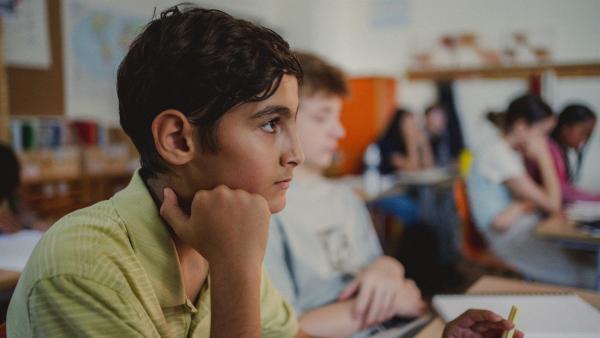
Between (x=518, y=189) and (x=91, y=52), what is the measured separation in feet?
10.2

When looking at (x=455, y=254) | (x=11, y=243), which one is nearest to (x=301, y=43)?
(x=455, y=254)

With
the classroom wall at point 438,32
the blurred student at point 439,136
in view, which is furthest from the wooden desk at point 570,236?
the blurred student at point 439,136

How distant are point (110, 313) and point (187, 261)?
0.18 metres

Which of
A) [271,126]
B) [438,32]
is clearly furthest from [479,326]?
[438,32]

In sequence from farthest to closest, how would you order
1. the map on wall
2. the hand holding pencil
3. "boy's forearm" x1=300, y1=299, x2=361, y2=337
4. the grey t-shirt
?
the map on wall, the grey t-shirt, "boy's forearm" x1=300, y1=299, x2=361, y2=337, the hand holding pencil

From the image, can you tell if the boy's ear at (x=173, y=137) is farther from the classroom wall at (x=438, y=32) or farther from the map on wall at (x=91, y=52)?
the classroom wall at (x=438, y=32)

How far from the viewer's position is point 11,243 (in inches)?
60.4

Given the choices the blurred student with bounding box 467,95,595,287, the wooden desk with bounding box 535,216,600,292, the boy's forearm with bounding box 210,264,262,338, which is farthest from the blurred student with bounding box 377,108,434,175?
the boy's forearm with bounding box 210,264,262,338

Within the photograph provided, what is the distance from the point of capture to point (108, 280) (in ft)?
1.87

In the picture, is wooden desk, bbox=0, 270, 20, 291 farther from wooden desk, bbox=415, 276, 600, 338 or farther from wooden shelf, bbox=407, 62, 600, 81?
wooden shelf, bbox=407, 62, 600, 81

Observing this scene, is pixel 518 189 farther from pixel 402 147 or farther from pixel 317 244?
pixel 402 147

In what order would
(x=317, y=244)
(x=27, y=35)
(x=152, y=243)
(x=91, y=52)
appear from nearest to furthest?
(x=152, y=243) < (x=317, y=244) < (x=27, y=35) < (x=91, y=52)

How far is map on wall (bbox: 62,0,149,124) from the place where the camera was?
3615mm

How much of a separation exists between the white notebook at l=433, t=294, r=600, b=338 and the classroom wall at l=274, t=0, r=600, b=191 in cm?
380
